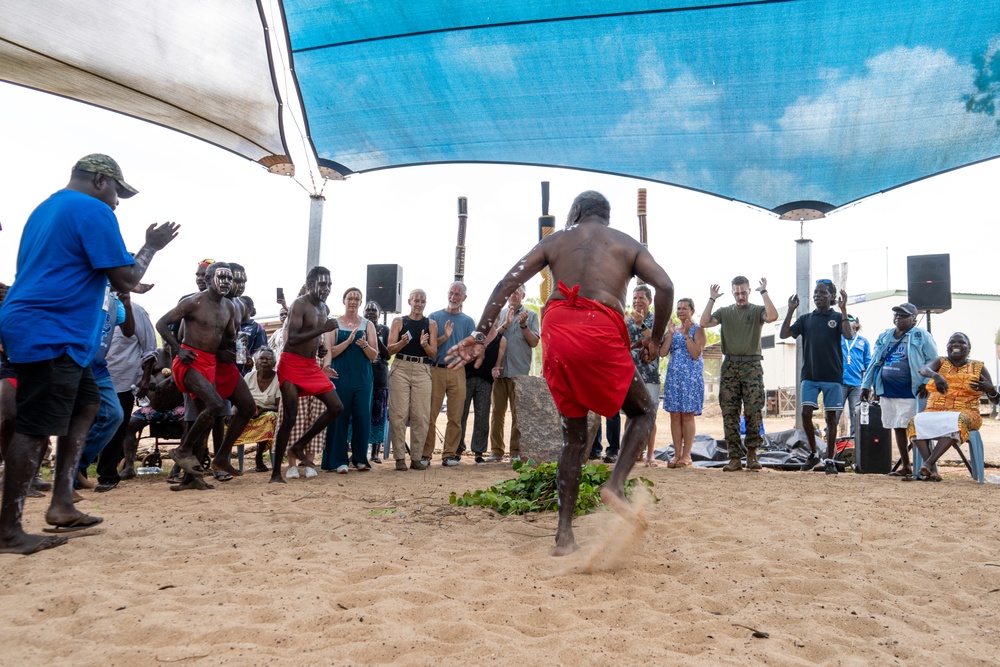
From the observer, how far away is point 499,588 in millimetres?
2666

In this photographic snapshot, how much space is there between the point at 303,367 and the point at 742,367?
4499mm

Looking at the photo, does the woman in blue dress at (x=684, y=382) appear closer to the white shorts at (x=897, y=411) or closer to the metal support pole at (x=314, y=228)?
the white shorts at (x=897, y=411)

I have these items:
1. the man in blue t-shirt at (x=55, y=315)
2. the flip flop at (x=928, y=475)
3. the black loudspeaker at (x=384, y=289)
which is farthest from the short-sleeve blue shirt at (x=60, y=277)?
the flip flop at (x=928, y=475)

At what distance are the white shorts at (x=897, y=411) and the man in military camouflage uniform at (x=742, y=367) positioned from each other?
1.29 meters

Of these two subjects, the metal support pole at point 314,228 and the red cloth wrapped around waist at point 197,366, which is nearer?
the red cloth wrapped around waist at point 197,366

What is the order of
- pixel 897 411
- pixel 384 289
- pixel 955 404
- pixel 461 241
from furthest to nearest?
pixel 461 241, pixel 384 289, pixel 897 411, pixel 955 404

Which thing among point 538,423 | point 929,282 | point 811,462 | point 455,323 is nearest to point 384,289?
point 455,323

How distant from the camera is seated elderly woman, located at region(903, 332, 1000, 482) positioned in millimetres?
6391

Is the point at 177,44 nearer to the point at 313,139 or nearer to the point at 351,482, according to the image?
the point at 313,139

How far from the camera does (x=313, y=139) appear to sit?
854 cm

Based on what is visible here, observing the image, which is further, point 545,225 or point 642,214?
point 642,214

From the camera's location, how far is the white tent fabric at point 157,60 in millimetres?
6289

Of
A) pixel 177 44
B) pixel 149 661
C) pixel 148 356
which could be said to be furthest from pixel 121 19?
pixel 149 661

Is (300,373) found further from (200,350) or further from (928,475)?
(928,475)
